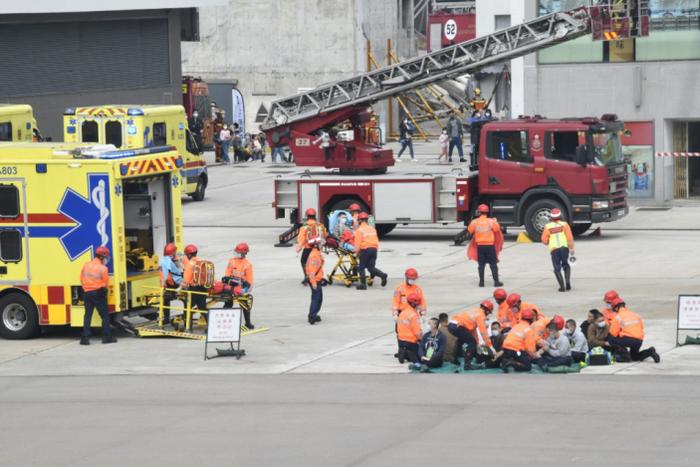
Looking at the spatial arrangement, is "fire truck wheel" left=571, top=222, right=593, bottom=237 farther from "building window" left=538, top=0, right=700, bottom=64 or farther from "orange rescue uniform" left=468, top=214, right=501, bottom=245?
"building window" left=538, top=0, right=700, bottom=64

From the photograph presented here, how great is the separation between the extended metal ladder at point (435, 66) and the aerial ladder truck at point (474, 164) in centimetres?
2

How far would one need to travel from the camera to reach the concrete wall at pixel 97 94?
1895 inches

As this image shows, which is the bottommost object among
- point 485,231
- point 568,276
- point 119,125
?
point 568,276

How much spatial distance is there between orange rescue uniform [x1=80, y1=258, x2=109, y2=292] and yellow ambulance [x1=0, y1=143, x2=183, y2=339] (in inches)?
17.7

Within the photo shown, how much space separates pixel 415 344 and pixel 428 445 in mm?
5031

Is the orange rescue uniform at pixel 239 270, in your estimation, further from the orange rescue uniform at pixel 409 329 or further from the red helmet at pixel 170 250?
the orange rescue uniform at pixel 409 329

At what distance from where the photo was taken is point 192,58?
6544cm

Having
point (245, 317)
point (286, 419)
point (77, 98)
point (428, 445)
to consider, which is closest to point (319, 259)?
point (245, 317)

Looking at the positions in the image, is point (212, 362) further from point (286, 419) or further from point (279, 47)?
point (279, 47)

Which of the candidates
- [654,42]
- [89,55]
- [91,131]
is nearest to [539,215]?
[654,42]

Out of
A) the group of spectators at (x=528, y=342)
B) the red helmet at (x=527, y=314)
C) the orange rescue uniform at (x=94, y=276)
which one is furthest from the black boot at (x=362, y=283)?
the red helmet at (x=527, y=314)

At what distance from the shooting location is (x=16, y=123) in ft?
111

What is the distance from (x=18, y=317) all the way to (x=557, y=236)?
31.5 feet

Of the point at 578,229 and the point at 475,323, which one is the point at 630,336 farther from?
the point at 578,229
